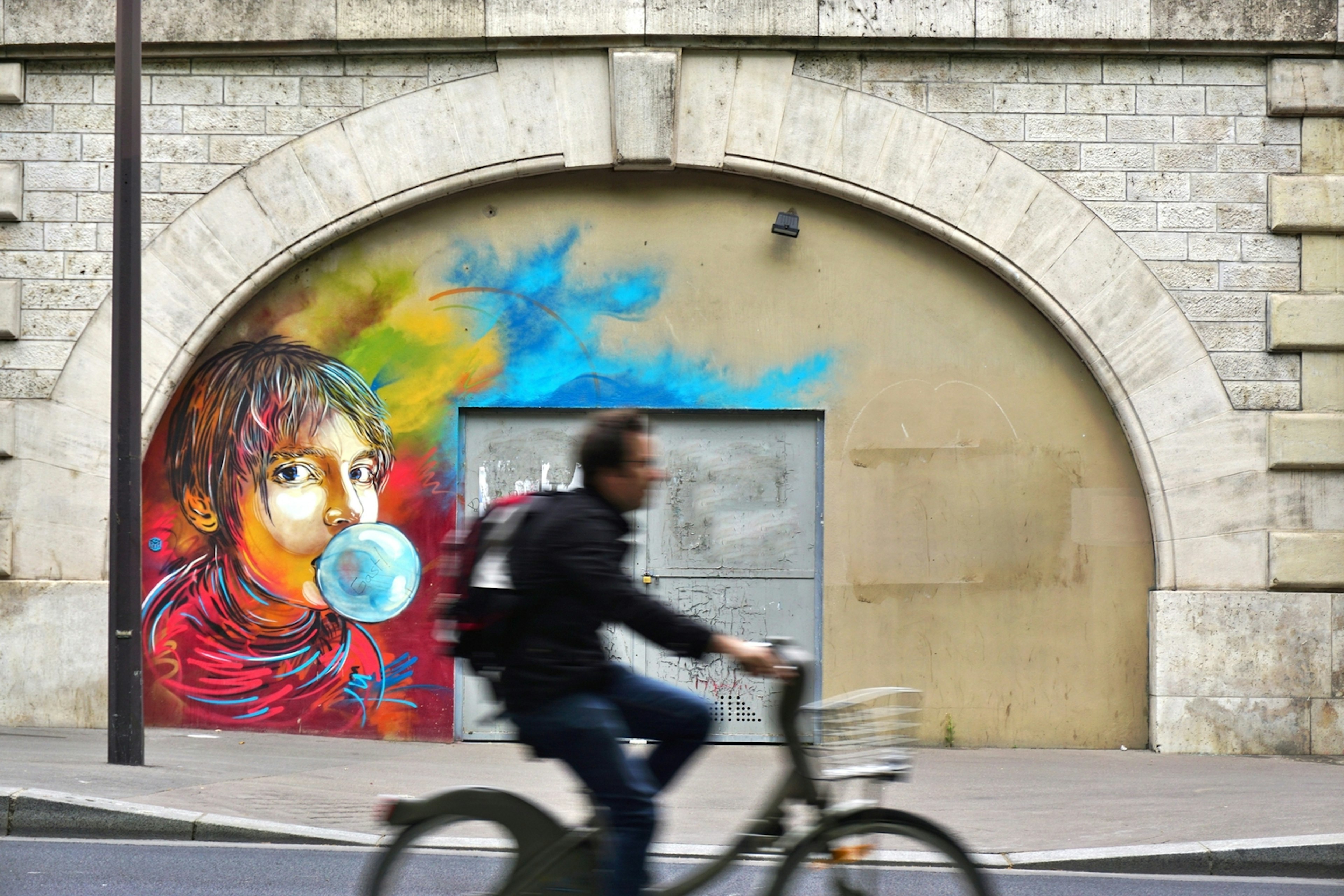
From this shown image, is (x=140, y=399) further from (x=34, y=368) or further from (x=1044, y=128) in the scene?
(x=1044, y=128)

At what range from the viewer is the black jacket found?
365 cm

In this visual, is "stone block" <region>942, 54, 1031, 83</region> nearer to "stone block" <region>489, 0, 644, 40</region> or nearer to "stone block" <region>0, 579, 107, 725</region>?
"stone block" <region>489, 0, 644, 40</region>

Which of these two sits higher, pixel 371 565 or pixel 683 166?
pixel 683 166

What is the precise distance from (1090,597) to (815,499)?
88.6 inches

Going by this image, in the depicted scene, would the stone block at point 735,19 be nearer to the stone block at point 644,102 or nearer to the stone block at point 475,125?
the stone block at point 644,102

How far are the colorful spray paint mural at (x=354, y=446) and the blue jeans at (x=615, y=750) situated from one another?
6.76m

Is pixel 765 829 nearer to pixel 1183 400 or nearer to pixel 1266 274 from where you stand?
pixel 1183 400

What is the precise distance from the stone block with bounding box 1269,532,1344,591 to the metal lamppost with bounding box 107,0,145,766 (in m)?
7.95

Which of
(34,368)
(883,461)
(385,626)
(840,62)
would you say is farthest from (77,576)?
(840,62)

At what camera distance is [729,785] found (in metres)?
8.48

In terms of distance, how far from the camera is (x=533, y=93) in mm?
10328

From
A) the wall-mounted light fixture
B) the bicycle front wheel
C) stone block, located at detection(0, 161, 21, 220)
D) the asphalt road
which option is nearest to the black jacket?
the bicycle front wheel

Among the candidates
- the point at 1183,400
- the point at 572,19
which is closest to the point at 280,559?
the point at 572,19

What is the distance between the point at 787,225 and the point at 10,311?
600 cm
